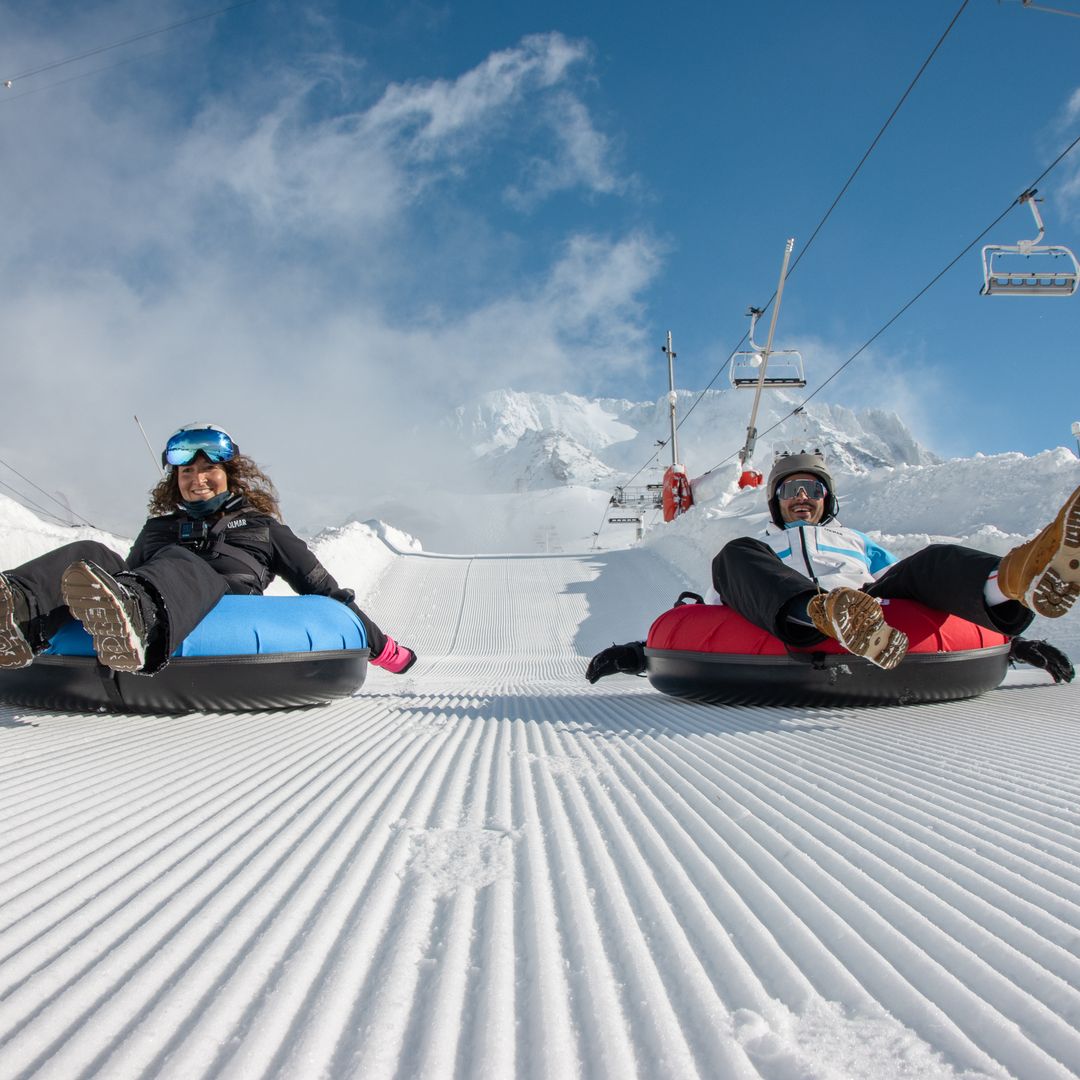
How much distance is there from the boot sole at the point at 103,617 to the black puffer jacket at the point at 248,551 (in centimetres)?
87

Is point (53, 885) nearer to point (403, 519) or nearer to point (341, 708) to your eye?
point (341, 708)

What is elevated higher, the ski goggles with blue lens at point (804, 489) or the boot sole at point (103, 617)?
the ski goggles with blue lens at point (804, 489)

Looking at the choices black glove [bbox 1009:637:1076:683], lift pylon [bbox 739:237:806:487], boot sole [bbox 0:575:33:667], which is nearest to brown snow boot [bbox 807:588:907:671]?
black glove [bbox 1009:637:1076:683]

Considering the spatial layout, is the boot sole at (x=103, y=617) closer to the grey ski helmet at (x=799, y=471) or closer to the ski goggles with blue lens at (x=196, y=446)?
the ski goggles with blue lens at (x=196, y=446)

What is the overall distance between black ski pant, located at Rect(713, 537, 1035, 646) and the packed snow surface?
0.41m

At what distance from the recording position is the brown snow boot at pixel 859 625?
1.98 metres

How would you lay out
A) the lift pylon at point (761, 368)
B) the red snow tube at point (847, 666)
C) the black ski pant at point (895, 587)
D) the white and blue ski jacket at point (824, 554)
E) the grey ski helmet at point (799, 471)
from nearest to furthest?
1. the black ski pant at point (895, 587)
2. the red snow tube at point (847, 666)
3. the white and blue ski jacket at point (824, 554)
4. the grey ski helmet at point (799, 471)
5. the lift pylon at point (761, 368)

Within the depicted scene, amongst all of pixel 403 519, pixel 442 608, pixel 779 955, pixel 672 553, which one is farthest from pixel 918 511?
pixel 403 519

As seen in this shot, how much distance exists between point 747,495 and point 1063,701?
509 inches

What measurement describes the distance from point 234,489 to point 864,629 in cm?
259

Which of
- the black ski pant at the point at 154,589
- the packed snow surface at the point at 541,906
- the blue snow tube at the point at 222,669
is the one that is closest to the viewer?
the packed snow surface at the point at 541,906

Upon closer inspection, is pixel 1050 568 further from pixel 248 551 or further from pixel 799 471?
pixel 248 551

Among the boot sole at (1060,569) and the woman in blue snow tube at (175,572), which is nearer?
the boot sole at (1060,569)

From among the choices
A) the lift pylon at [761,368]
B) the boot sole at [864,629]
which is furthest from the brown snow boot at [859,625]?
the lift pylon at [761,368]
